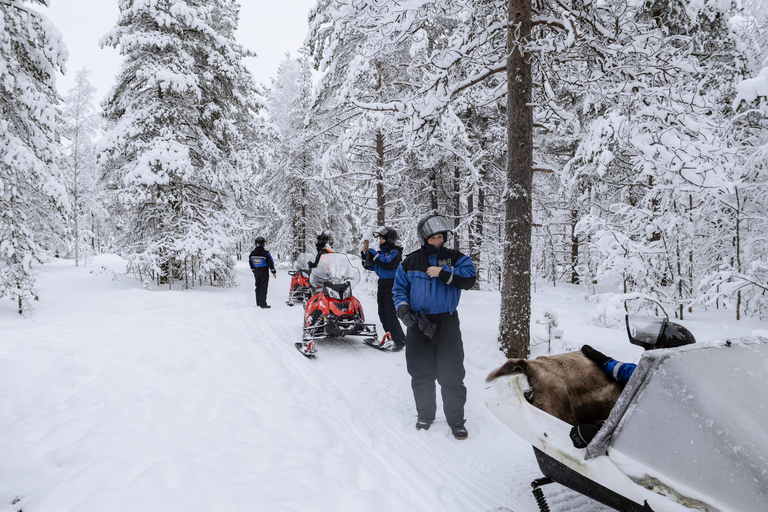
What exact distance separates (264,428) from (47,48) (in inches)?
350

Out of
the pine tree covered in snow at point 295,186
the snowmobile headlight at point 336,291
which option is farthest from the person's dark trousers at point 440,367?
the pine tree covered in snow at point 295,186

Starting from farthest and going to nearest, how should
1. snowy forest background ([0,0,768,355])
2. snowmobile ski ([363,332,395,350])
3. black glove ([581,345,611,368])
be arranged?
snowmobile ski ([363,332,395,350])
snowy forest background ([0,0,768,355])
black glove ([581,345,611,368])

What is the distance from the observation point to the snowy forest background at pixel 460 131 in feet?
20.6

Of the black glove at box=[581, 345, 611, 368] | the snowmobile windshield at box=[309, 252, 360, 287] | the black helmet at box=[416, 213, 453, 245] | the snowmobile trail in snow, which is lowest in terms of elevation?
the snowmobile trail in snow

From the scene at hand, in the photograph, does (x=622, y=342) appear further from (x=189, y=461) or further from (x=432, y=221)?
(x=189, y=461)

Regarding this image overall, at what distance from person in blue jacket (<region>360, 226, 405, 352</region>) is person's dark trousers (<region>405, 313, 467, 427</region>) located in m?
2.81

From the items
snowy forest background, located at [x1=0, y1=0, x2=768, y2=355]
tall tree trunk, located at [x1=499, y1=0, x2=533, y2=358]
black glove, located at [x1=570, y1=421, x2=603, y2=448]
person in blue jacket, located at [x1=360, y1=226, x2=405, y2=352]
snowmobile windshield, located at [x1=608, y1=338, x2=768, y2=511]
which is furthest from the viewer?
person in blue jacket, located at [x1=360, y1=226, x2=405, y2=352]

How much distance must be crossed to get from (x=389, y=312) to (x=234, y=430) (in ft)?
12.6

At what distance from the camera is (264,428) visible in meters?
3.92

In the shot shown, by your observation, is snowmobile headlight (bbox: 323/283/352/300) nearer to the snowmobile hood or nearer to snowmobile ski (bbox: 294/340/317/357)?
snowmobile ski (bbox: 294/340/317/357)

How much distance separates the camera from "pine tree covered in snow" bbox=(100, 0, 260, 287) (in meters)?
12.1

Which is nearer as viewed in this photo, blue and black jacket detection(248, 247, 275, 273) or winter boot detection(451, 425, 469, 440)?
winter boot detection(451, 425, 469, 440)

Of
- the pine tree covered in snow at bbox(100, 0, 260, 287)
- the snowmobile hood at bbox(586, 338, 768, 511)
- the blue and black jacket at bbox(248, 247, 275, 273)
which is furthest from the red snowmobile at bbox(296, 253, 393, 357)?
the pine tree covered in snow at bbox(100, 0, 260, 287)

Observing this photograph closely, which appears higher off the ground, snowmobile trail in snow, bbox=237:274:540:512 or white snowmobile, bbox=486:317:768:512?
white snowmobile, bbox=486:317:768:512
